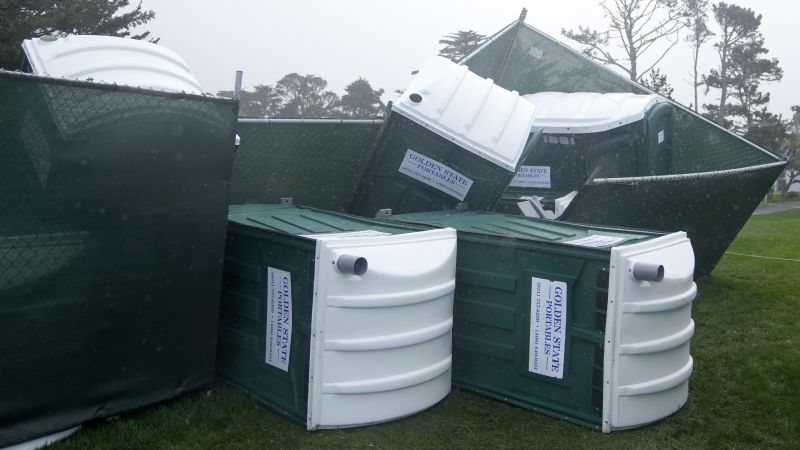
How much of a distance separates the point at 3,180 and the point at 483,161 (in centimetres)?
336

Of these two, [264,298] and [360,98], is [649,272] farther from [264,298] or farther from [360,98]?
[360,98]

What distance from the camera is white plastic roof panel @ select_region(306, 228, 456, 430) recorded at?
11.1ft

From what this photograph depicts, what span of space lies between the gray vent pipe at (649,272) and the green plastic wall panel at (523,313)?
0.16 m

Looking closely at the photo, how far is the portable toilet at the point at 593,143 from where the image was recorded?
22.2ft

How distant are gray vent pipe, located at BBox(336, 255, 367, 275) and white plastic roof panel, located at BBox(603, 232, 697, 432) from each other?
1.24 metres

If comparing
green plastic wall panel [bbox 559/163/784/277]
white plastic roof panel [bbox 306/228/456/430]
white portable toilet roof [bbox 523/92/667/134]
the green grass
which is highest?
white portable toilet roof [bbox 523/92/667/134]

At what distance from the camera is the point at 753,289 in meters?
7.11

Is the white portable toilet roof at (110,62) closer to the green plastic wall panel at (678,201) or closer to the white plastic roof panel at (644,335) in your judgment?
the white plastic roof panel at (644,335)

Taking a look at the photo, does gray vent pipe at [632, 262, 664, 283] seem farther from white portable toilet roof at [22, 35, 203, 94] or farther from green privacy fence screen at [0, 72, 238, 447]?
white portable toilet roof at [22, 35, 203, 94]

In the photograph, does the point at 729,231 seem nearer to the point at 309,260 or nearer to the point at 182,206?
the point at 309,260

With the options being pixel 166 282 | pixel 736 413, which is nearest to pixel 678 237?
Answer: pixel 736 413

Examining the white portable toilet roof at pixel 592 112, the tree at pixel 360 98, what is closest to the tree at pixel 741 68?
the tree at pixel 360 98

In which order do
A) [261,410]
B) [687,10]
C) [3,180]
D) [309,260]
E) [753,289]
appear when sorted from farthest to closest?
[687,10]
[753,289]
[261,410]
[309,260]
[3,180]

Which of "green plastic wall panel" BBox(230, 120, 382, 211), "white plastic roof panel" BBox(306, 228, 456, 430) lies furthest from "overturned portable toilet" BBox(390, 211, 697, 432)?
"green plastic wall panel" BBox(230, 120, 382, 211)
